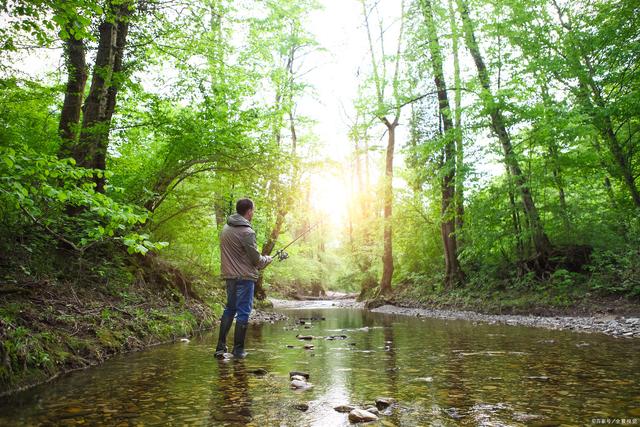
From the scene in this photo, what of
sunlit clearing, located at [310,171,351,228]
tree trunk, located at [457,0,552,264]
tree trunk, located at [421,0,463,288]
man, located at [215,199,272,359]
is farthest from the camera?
sunlit clearing, located at [310,171,351,228]

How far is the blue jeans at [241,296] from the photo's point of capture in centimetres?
616

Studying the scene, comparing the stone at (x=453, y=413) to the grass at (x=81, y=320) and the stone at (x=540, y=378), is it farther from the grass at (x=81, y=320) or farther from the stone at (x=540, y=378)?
the grass at (x=81, y=320)

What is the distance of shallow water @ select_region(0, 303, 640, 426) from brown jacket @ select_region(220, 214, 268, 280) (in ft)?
3.99

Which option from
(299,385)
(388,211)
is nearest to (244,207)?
(299,385)

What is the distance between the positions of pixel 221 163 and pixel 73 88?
3449 millimetres

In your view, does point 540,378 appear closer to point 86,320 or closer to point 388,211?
point 86,320

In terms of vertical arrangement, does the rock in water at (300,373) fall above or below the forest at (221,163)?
below

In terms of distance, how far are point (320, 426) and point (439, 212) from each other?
17.3m

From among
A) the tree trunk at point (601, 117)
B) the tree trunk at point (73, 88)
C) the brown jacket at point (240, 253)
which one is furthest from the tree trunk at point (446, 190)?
the tree trunk at point (73, 88)

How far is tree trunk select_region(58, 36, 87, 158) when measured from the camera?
8688 mm

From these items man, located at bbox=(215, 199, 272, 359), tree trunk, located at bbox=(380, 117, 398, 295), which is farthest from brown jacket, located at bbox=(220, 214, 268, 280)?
tree trunk, located at bbox=(380, 117, 398, 295)

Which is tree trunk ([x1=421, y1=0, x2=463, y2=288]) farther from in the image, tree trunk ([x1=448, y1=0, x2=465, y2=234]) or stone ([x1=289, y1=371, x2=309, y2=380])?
stone ([x1=289, y1=371, x2=309, y2=380])

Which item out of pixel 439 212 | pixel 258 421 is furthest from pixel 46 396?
pixel 439 212

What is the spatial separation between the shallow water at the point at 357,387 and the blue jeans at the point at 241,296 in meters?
0.67
